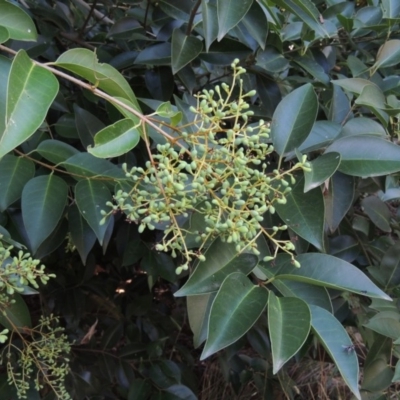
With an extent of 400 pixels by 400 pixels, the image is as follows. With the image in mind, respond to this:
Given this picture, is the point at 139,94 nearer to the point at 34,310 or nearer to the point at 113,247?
the point at 113,247

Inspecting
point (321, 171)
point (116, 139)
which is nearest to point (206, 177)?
point (116, 139)

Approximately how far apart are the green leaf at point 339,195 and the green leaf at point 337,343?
24 centimetres

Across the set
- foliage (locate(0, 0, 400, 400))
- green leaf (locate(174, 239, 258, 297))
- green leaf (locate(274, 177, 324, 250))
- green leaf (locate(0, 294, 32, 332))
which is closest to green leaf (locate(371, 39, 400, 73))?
foliage (locate(0, 0, 400, 400))

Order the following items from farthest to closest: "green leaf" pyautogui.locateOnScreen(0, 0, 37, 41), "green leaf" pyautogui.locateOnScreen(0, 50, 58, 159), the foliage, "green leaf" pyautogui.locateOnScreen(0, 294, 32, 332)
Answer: "green leaf" pyautogui.locateOnScreen(0, 294, 32, 332), "green leaf" pyautogui.locateOnScreen(0, 0, 37, 41), the foliage, "green leaf" pyautogui.locateOnScreen(0, 50, 58, 159)

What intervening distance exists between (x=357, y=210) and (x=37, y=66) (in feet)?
3.31

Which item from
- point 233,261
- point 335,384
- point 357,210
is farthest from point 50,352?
point 335,384

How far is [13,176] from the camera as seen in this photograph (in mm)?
862

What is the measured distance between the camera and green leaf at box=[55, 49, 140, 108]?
630 mm

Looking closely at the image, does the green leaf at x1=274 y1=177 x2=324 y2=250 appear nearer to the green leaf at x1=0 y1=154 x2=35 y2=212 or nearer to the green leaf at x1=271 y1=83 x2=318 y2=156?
the green leaf at x1=271 y1=83 x2=318 y2=156

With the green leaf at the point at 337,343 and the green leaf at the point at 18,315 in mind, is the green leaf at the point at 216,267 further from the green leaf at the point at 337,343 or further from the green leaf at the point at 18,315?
the green leaf at the point at 18,315

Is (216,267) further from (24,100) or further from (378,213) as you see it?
(378,213)

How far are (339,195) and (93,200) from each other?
1.33ft

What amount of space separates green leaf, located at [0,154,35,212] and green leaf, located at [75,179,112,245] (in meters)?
0.10

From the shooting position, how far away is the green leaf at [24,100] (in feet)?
1.70
